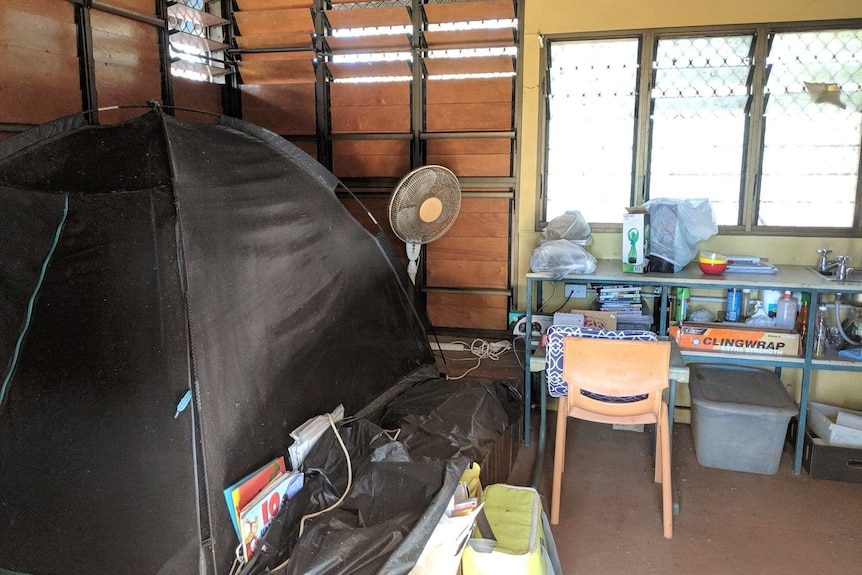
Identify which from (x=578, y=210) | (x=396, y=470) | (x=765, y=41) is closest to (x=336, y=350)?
(x=396, y=470)

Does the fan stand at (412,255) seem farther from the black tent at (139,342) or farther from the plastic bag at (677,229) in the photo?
the plastic bag at (677,229)

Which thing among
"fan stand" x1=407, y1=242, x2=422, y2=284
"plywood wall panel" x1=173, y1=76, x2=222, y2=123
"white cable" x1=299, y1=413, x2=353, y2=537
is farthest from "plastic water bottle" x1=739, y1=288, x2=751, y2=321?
"plywood wall panel" x1=173, y1=76, x2=222, y2=123

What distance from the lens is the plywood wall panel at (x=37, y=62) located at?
8.17ft

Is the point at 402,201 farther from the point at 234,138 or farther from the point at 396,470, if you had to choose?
the point at 396,470

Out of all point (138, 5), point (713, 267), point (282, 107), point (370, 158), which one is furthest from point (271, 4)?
point (713, 267)

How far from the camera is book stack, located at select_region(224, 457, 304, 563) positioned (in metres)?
1.68

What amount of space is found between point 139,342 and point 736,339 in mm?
2559

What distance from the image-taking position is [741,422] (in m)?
2.83

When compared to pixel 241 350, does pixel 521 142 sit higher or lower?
higher

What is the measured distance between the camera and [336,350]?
2.37 m

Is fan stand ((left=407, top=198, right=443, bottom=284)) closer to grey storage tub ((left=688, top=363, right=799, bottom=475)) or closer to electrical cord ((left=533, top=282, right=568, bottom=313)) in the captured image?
electrical cord ((left=533, top=282, right=568, bottom=313))

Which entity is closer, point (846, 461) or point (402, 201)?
point (846, 461)

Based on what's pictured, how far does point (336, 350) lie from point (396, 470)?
0.67 meters

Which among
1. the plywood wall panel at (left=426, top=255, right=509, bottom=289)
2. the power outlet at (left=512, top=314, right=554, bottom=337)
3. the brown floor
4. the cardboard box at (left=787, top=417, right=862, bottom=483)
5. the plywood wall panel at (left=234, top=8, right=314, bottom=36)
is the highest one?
the plywood wall panel at (left=234, top=8, right=314, bottom=36)
